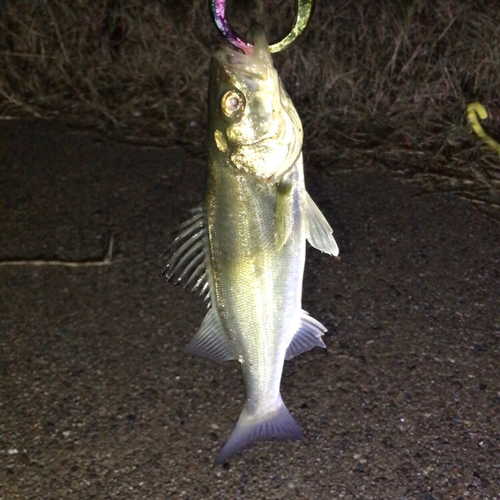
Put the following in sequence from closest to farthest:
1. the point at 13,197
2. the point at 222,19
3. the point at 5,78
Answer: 1. the point at 222,19
2. the point at 13,197
3. the point at 5,78

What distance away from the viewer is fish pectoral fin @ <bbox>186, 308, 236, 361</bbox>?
1.88 m

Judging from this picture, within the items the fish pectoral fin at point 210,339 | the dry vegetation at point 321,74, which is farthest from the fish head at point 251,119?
the dry vegetation at point 321,74

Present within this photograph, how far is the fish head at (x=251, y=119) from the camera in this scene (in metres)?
1.61

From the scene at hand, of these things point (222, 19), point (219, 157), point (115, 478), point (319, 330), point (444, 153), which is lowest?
point (115, 478)

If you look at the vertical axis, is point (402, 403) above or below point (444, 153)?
below

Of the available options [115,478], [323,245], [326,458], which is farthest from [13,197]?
[323,245]

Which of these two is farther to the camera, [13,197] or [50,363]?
[13,197]

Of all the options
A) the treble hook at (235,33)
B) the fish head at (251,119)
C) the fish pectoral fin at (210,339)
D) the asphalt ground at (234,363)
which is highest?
the treble hook at (235,33)

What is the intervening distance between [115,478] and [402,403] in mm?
1215

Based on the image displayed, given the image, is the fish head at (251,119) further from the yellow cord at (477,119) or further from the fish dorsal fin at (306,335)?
the yellow cord at (477,119)

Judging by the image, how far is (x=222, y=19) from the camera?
4.83ft

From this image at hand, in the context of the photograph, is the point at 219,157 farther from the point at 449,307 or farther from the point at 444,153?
the point at 444,153

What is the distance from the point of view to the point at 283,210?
1.70 m

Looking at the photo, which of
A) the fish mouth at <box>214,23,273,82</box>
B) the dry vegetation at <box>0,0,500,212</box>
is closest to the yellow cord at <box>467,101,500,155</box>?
the dry vegetation at <box>0,0,500,212</box>
